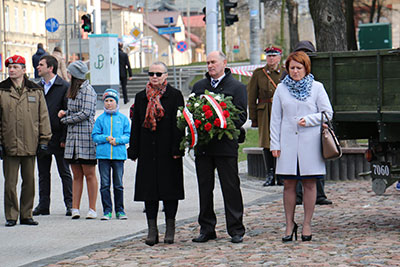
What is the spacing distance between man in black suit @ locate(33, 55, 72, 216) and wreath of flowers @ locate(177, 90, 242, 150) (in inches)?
118

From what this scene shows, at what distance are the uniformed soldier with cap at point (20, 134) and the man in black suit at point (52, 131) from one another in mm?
545

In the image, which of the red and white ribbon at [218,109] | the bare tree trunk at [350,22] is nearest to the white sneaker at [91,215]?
the red and white ribbon at [218,109]

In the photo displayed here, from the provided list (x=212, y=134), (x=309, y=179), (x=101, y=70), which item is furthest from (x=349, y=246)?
(x=101, y=70)

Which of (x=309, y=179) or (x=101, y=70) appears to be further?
(x=101, y=70)

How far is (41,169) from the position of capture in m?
12.2

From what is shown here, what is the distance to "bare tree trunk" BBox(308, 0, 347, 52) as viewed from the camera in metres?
17.6

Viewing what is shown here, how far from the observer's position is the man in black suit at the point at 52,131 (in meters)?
12.0

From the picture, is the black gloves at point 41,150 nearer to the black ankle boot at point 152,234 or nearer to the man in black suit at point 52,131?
the man in black suit at point 52,131

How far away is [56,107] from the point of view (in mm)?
11953

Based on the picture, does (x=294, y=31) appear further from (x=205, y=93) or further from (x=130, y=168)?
(x=205, y=93)

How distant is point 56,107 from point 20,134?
0.93 meters

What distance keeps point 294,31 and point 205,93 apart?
3808cm

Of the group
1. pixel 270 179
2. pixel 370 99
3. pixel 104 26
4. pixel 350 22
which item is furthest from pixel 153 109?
pixel 104 26

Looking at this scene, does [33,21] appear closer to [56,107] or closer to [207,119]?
[56,107]
